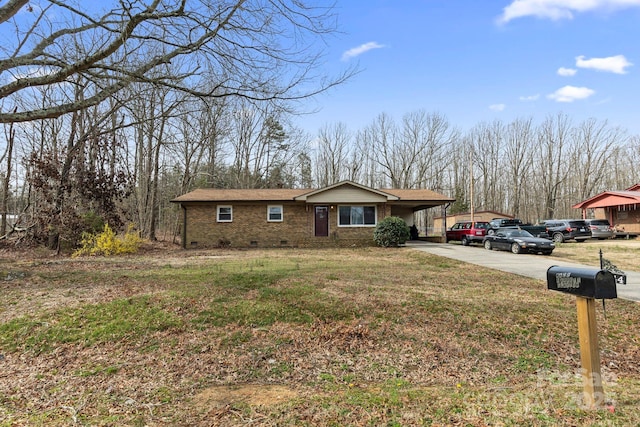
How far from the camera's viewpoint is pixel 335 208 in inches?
790

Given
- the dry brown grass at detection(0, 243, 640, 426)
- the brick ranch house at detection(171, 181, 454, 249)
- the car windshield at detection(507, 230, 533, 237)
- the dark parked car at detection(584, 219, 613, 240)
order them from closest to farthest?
the dry brown grass at detection(0, 243, 640, 426), the car windshield at detection(507, 230, 533, 237), the brick ranch house at detection(171, 181, 454, 249), the dark parked car at detection(584, 219, 613, 240)

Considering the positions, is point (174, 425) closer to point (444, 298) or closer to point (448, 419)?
point (448, 419)

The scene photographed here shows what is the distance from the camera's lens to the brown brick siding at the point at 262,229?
64.4ft

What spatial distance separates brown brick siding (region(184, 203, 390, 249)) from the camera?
773 inches

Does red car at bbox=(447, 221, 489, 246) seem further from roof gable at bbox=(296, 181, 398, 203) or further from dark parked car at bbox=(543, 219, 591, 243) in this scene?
roof gable at bbox=(296, 181, 398, 203)

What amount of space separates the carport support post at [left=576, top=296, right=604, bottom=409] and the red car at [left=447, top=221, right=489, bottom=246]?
60.6 ft

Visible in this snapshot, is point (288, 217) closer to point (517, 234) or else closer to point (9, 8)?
point (517, 234)

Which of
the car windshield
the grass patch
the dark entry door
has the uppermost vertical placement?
the dark entry door

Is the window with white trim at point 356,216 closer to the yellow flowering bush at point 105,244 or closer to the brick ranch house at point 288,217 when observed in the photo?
the brick ranch house at point 288,217

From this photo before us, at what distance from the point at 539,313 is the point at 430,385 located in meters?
3.18

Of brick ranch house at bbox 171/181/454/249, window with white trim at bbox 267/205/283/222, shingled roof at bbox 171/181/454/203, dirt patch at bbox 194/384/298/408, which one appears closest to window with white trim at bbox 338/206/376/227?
brick ranch house at bbox 171/181/454/249

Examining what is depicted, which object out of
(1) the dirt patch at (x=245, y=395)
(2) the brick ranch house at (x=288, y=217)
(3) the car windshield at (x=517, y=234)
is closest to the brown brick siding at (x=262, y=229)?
(2) the brick ranch house at (x=288, y=217)

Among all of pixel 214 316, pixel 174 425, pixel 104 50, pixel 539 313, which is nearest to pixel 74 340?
pixel 214 316

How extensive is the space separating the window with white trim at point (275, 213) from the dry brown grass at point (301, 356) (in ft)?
42.0
